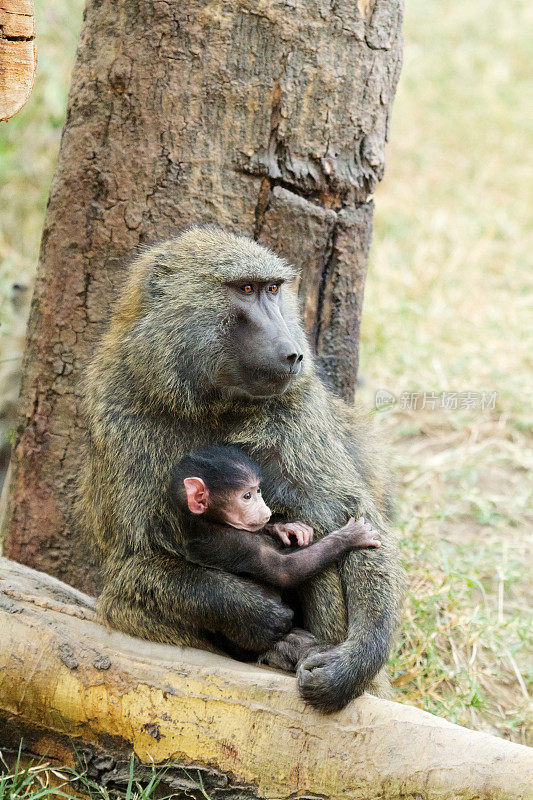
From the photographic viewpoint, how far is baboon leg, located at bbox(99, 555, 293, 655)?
8.96 ft

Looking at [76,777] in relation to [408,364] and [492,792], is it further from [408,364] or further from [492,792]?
[408,364]

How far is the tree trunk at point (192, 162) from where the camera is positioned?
131 inches

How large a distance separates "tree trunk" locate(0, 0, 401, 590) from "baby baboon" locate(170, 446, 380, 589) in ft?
3.10

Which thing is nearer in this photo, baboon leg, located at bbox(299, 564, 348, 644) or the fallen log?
the fallen log

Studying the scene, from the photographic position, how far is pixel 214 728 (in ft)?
8.61

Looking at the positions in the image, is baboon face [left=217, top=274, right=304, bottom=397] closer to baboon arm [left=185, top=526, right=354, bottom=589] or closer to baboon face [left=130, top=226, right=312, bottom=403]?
baboon face [left=130, top=226, right=312, bottom=403]

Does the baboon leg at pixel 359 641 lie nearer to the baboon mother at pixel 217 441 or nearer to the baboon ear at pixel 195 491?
the baboon mother at pixel 217 441

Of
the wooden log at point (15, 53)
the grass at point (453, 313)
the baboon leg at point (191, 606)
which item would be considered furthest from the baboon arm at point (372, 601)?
the wooden log at point (15, 53)

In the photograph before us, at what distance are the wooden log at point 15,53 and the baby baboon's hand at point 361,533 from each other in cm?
165

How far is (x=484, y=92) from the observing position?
9688 millimetres

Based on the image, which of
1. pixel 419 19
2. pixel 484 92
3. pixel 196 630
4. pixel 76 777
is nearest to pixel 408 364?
pixel 196 630

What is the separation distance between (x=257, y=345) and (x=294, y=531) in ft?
2.05

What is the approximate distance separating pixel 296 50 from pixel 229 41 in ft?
0.86

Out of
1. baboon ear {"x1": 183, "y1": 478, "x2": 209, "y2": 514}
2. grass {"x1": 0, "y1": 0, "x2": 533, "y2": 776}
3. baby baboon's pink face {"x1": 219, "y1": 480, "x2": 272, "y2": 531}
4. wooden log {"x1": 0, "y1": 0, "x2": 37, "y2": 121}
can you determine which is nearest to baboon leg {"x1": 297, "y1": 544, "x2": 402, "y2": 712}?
baby baboon's pink face {"x1": 219, "y1": 480, "x2": 272, "y2": 531}
